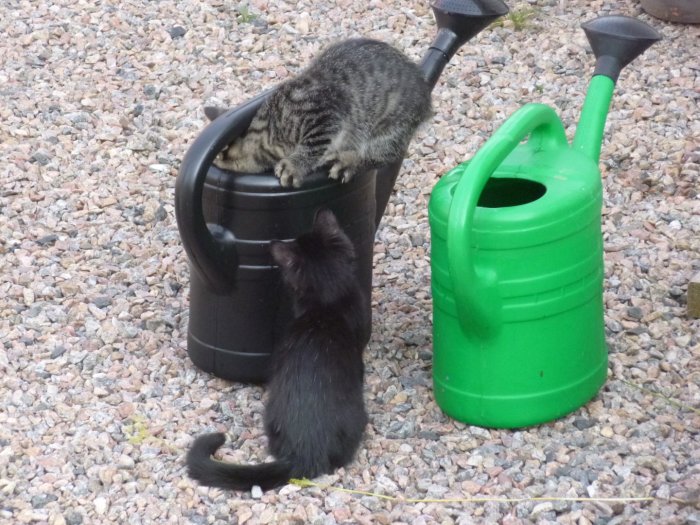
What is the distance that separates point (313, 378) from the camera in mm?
3271

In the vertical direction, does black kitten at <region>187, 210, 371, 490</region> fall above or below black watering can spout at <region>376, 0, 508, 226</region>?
below

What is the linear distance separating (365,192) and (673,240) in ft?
4.77

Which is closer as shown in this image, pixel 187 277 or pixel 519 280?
pixel 519 280

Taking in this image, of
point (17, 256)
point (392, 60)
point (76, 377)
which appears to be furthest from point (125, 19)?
point (76, 377)

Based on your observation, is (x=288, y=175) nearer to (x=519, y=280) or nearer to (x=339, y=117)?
(x=339, y=117)

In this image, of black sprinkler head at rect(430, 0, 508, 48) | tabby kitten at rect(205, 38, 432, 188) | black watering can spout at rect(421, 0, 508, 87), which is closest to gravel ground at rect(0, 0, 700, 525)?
tabby kitten at rect(205, 38, 432, 188)

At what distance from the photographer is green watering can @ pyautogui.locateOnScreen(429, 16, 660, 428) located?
10.5ft

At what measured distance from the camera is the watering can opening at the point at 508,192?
355cm

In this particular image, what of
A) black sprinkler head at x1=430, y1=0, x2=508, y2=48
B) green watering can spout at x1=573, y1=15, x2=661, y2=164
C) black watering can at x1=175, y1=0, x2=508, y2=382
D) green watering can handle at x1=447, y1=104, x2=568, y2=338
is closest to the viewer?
green watering can handle at x1=447, y1=104, x2=568, y2=338

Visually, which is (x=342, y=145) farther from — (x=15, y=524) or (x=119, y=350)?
(x=15, y=524)

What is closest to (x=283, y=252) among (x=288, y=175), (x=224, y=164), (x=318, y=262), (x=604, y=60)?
(x=318, y=262)

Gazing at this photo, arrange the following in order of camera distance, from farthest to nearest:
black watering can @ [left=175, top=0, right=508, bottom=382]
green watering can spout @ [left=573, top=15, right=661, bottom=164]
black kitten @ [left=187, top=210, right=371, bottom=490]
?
green watering can spout @ [left=573, top=15, right=661, bottom=164], black watering can @ [left=175, top=0, right=508, bottom=382], black kitten @ [left=187, top=210, right=371, bottom=490]

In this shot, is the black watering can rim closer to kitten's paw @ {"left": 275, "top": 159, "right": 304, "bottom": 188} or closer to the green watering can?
kitten's paw @ {"left": 275, "top": 159, "right": 304, "bottom": 188}

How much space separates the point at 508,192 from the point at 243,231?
2.78 ft
